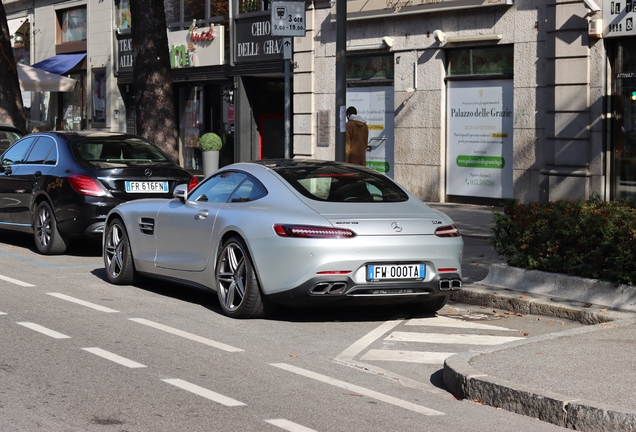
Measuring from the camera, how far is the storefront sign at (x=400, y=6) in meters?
19.9

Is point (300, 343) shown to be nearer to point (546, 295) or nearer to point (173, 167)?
point (546, 295)

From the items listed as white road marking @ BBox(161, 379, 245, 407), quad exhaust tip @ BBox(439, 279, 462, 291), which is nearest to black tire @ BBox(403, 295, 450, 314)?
quad exhaust tip @ BBox(439, 279, 462, 291)

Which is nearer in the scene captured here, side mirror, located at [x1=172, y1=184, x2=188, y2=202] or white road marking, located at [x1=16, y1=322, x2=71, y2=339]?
white road marking, located at [x1=16, y1=322, x2=71, y2=339]

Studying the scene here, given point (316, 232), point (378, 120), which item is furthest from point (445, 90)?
point (316, 232)

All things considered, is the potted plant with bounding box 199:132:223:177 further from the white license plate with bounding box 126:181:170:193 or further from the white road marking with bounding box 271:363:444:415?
the white road marking with bounding box 271:363:444:415

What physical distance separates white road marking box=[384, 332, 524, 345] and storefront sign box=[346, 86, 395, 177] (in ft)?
45.8

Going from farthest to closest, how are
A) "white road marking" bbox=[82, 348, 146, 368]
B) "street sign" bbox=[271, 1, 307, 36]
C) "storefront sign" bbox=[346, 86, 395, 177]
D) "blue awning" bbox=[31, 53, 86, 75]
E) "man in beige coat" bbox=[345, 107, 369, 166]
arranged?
"blue awning" bbox=[31, 53, 86, 75] < "storefront sign" bbox=[346, 86, 395, 177] < "man in beige coat" bbox=[345, 107, 369, 166] < "street sign" bbox=[271, 1, 307, 36] < "white road marking" bbox=[82, 348, 146, 368]

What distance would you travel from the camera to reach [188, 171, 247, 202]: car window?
9.51 meters

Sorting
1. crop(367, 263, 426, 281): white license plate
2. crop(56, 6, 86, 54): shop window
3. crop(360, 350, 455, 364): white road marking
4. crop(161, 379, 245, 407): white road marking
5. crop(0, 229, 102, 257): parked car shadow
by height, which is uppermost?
crop(56, 6, 86, 54): shop window

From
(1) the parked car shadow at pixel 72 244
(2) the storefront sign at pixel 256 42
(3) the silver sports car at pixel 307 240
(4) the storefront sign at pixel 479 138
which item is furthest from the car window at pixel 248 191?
(2) the storefront sign at pixel 256 42

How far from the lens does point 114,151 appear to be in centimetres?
1368

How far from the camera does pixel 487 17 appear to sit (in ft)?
65.2

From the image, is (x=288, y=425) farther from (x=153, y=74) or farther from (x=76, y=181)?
(x=153, y=74)

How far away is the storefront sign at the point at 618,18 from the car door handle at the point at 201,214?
34.2 ft
